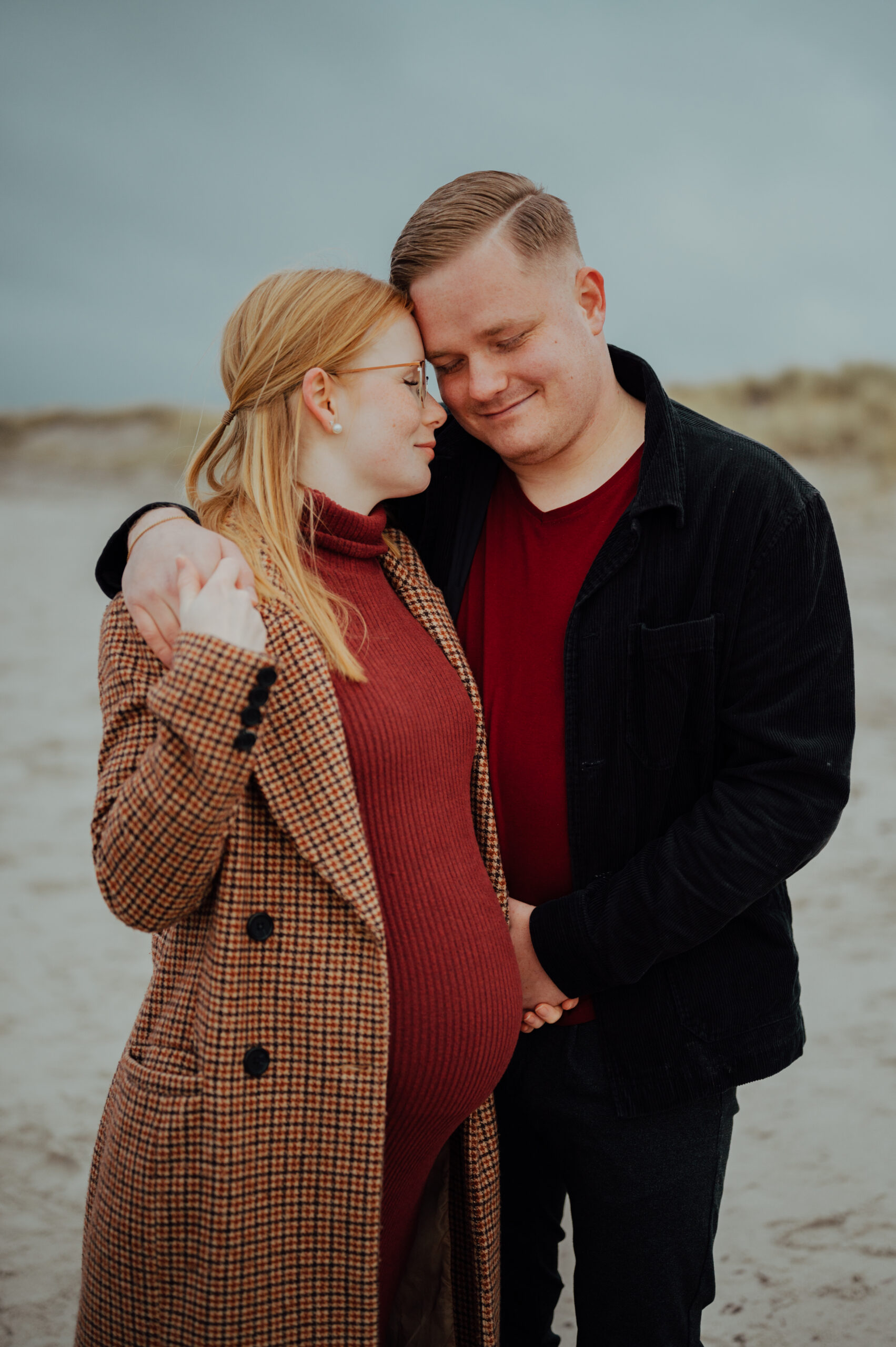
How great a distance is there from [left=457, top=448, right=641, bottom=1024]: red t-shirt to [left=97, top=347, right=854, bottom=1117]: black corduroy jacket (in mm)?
51

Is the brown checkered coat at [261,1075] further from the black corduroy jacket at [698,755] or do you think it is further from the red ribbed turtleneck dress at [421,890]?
the black corduroy jacket at [698,755]

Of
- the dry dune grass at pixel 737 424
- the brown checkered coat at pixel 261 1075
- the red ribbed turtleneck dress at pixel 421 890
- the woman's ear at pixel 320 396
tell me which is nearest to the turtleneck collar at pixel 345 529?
the red ribbed turtleneck dress at pixel 421 890

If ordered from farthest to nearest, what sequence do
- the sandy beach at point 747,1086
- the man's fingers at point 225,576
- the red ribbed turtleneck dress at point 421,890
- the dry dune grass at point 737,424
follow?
the dry dune grass at point 737,424, the sandy beach at point 747,1086, the red ribbed turtleneck dress at point 421,890, the man's fingers at point 225,576

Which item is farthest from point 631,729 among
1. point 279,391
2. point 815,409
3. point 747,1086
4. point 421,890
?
point 815,409

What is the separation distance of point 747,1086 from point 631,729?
267cm

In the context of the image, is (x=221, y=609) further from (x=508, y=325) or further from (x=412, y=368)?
(x=508, y=325)

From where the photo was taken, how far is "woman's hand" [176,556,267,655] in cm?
136

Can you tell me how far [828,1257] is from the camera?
2.87 meters

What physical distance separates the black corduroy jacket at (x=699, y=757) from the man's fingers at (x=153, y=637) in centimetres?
66

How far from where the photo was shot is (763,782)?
1657mm

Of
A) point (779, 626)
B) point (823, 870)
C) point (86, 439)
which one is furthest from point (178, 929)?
point (86, 439)

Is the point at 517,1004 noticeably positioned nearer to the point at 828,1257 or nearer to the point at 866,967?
the point at 828,1257

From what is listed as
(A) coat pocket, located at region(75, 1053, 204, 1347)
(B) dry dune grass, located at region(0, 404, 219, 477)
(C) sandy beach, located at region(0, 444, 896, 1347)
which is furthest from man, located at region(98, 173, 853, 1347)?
(B) dry dune grass, located at region(0, 404, 219, 477)

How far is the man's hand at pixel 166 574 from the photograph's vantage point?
147 cm
